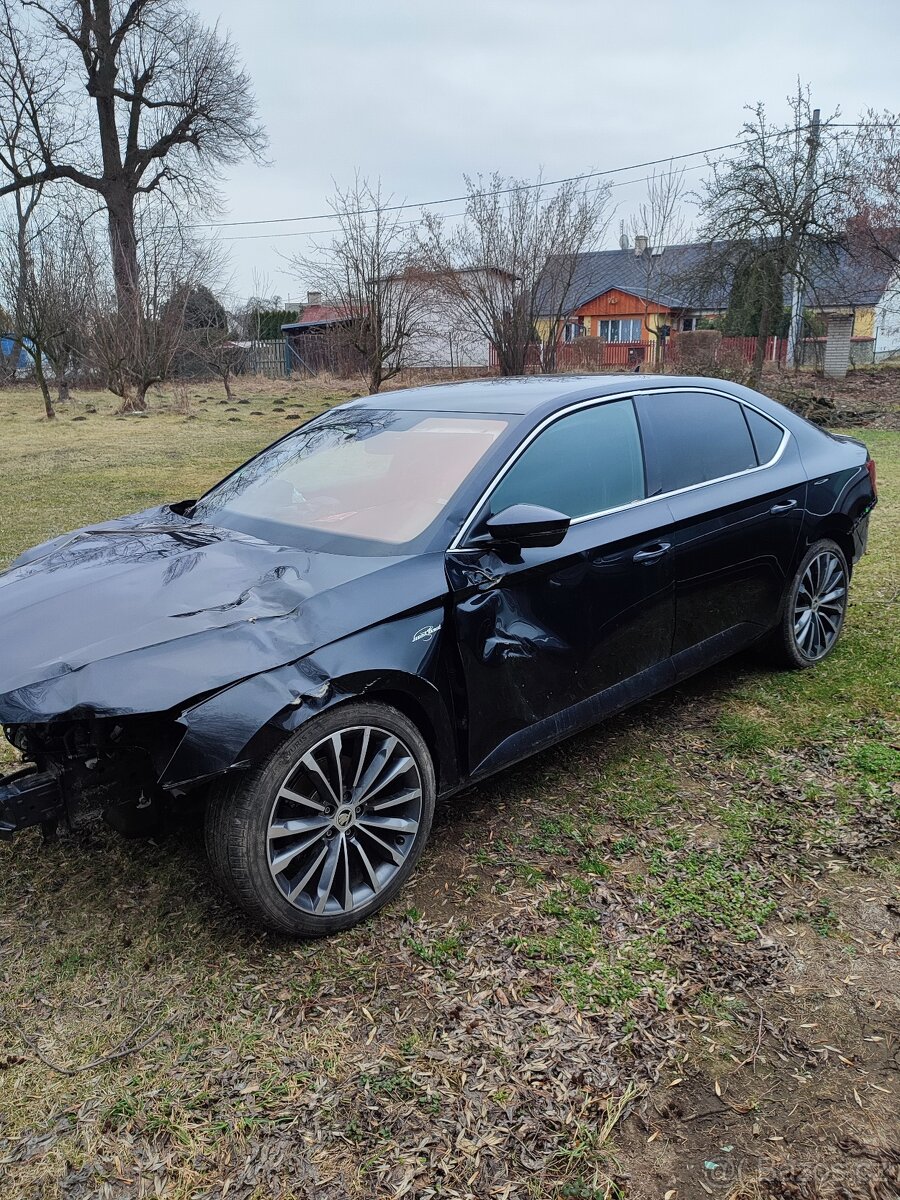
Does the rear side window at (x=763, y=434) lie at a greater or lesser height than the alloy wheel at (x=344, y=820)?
greater

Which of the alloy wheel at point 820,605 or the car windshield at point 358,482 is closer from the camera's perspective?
the car windshield at point 358,482

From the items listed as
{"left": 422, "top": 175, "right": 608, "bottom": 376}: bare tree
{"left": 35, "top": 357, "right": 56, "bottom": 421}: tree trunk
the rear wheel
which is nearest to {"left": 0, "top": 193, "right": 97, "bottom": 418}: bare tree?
{"left": 35, "top": 357, "right": 56, "bottom": 421}: tree trunk

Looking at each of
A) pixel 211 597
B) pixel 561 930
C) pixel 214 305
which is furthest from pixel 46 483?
pixel 214 305

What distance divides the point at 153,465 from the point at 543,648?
40.4 ft

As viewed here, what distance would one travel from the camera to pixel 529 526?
2.85 m

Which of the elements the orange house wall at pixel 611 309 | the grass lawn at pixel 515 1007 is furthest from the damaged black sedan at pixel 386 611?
the orange house wall at pixel 611 309

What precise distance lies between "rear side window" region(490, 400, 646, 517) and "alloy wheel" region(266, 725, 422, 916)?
965mm

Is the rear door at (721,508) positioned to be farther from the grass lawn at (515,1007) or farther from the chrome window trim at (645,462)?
the grass lawn at (515,1007)

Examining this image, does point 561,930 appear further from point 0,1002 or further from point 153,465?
point 153,465

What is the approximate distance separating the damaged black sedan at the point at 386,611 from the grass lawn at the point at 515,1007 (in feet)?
1.04

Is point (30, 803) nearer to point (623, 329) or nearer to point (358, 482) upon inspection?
point (358, 482)

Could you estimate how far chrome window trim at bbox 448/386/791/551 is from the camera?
301 cm

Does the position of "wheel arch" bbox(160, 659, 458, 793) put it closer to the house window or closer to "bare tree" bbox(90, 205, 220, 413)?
"bare tree" bbox(90, 205, 220, 413)

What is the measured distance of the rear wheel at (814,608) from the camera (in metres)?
4.34
